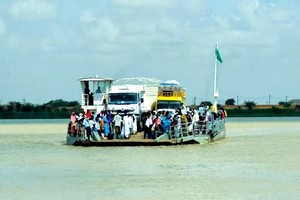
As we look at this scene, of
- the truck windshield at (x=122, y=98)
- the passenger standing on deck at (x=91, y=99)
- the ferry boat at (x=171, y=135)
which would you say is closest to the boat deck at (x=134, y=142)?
the ferry boat at (x=171, y=135)

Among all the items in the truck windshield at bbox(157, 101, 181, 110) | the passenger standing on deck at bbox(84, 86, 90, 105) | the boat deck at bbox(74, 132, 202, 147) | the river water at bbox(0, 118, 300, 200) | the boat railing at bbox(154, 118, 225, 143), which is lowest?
the river water at bbox(0, 118, 300, 200)

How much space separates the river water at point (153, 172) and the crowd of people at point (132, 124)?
0.69 metres

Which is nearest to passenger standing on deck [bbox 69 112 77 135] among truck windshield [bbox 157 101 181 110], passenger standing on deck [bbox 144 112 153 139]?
passenger standing on deck [bbox 144 112 153 139]

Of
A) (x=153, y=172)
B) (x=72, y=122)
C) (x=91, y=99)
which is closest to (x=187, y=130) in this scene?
(x=72, y=122)

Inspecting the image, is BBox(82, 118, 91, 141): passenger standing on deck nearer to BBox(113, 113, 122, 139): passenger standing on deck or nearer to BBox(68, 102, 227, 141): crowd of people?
BBox(68, 102, 227, 141): crowd of people

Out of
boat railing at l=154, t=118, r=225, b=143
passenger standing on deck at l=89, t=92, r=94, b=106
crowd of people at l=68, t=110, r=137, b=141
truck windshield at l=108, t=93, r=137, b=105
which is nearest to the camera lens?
boat railing at l=154, t=118, r=225, b=143

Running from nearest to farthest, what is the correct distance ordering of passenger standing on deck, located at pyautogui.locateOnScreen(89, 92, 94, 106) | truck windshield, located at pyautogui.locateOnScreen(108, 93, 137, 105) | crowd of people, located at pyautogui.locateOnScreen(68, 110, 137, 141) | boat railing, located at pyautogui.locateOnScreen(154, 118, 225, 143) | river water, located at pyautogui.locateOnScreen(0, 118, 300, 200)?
Result: 1. river water, located at pyautogui.locateOnScreen(0, 118, 300, 200)
2. boat railing, located at pyautogui.locateOnScreen(154, 118, 225, 143)
3. crowd of people, located at pyautogui.locateOnScreen(68, 110, 137, 141)
4. truck windshield, located at pyautogui.locateOnScreen(108, 93, 137, 105)
5. passenger standing on deck, located at pyautogui.locateOnScreen(89, 92, 94, 106)

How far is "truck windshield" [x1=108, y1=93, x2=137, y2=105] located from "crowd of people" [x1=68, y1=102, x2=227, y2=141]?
433 cm

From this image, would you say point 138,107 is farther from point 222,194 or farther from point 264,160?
point 222,194

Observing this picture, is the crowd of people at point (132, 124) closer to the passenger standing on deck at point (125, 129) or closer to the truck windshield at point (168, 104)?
the passenger standing on deck at point (125, 129)

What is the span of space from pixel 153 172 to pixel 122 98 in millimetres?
15425

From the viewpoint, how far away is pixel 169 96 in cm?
4481

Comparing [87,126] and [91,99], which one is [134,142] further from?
[91,99]

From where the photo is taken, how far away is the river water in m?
21.7
